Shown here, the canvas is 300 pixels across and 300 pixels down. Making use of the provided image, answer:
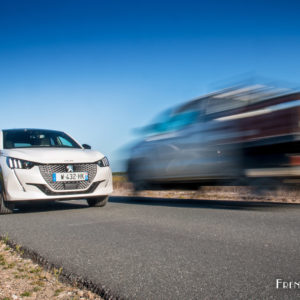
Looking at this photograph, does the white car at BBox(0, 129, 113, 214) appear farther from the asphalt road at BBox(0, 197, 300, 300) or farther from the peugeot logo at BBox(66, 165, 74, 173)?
the asphalt road at BBox(0, 197, 300, 300)

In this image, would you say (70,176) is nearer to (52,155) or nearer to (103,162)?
(52,155)

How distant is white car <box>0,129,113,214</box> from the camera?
641 cm

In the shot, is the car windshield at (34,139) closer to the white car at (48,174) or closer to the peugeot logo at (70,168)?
the white car at (48,174)

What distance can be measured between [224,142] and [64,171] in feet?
9.61

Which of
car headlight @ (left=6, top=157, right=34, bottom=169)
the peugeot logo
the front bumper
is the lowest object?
the front bumper

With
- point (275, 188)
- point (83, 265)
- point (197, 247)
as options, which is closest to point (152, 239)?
point (197, 247)

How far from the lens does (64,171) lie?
666 centimetres

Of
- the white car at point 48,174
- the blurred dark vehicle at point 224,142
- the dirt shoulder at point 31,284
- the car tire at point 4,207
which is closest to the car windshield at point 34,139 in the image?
the white car at point 48,174

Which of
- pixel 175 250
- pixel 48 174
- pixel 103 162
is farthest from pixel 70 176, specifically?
pixel 175 250

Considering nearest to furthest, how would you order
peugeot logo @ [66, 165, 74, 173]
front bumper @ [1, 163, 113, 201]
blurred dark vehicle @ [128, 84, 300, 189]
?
1. blurred dark vehicle @ [128, 84, 300, 189]
2. front bumper @ [1, 163, 113, 201]
3. peugeot logo @ [66, 165, 74, 173]

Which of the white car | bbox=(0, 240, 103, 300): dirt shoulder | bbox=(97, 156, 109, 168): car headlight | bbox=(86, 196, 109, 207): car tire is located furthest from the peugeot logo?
bbox=(0, 240, 103, 300): dirt shoulder

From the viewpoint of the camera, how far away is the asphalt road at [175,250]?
2.51 m

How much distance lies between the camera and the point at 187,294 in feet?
7.76

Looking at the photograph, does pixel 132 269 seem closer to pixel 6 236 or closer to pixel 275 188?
pixel 6 236
